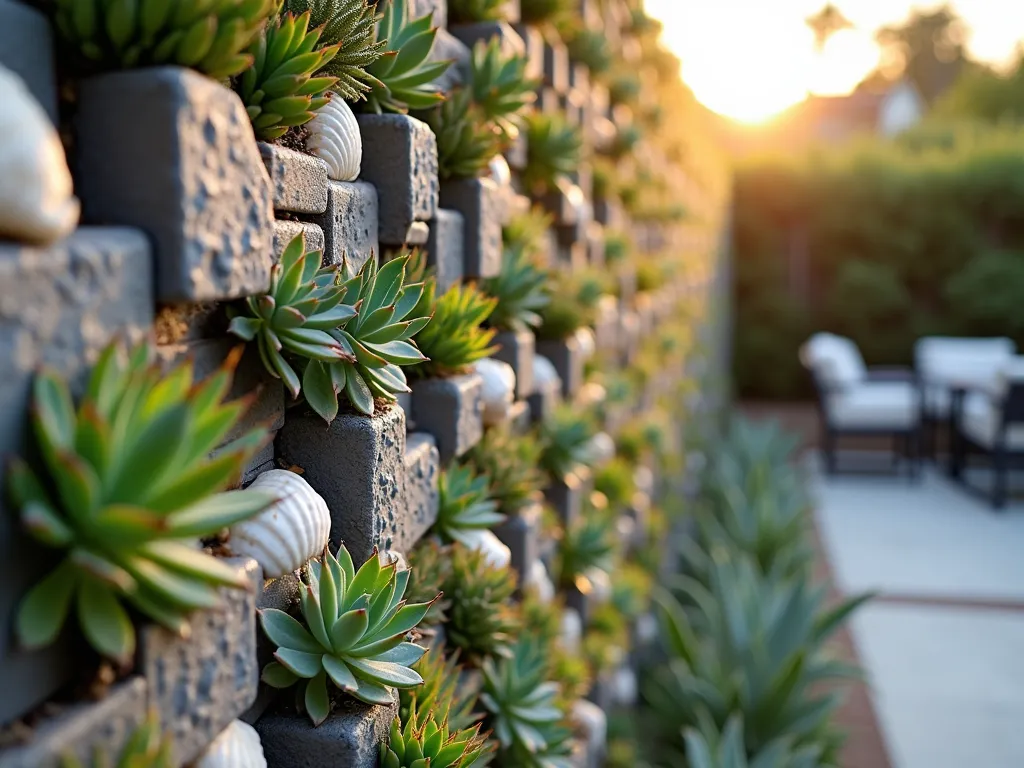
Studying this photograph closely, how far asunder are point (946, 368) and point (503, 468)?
267 inches

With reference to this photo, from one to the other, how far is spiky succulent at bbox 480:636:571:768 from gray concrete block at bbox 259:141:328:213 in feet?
2.33

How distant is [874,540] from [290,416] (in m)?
5.30

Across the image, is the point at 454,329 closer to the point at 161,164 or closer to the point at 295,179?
the point at 295,179

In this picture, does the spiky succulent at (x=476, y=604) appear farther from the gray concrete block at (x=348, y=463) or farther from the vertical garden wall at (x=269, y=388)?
the gray concrete block at (x=348, y=463)

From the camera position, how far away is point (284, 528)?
77cm

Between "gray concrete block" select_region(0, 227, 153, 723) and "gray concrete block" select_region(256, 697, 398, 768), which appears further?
"gray concrete block" select_region(256, 697, 398, 768)

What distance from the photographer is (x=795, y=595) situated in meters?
2.54

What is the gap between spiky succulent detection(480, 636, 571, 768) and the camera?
4.23 feet

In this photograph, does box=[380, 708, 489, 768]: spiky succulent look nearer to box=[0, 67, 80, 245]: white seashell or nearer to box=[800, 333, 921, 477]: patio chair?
box=[0, 67, 80, 245]: white seashell

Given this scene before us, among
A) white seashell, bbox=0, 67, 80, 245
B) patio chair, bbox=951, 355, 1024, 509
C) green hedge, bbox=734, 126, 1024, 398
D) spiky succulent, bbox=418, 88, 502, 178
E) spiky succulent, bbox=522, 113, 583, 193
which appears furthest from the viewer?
green hedge, bbox=734, 126, 1024, 398

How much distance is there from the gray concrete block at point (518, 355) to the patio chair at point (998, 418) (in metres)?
5.09

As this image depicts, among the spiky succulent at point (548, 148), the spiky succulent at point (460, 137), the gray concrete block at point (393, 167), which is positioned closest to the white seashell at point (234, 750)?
the gray concrete block at point (393, 167)

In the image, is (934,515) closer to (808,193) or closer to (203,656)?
(808,193)

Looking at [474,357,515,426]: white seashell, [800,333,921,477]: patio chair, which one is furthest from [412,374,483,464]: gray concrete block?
[800,333,921,477]: patio chair
